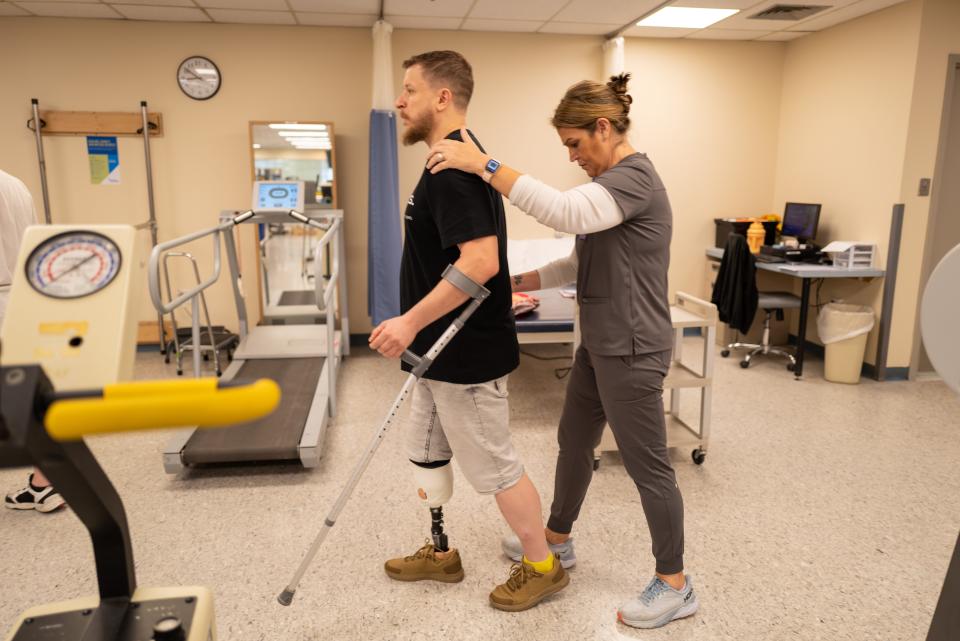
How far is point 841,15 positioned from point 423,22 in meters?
2.93

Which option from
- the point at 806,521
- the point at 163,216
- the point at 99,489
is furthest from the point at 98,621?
the point at 163,216

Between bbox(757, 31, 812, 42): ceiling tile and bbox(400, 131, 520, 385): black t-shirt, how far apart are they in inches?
173

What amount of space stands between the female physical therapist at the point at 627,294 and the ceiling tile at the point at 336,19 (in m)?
3.33

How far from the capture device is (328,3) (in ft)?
14.1

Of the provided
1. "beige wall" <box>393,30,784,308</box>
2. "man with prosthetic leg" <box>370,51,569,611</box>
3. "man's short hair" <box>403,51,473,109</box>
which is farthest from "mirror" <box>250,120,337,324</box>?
"man's short hair" <box>403,51,473,109</box>

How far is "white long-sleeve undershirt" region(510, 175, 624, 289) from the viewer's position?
1.64 metres

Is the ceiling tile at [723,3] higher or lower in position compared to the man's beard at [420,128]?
higher

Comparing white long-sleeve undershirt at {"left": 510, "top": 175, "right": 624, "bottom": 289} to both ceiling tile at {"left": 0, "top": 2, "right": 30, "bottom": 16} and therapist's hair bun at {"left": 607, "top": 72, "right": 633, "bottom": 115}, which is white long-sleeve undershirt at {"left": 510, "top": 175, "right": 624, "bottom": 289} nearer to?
therapist's hair bun at {"left": 607, "top": 72, "right": 633, "bottom": 115}

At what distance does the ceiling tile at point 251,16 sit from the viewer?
4.50 m

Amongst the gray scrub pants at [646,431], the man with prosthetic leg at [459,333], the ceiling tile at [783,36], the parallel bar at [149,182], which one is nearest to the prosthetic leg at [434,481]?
the man with prosthetic leg at [459,333]

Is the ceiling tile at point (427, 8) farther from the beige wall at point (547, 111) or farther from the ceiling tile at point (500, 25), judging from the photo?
the beige wall at point (547, 111)

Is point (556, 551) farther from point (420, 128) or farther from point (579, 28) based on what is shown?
point (579, 28)

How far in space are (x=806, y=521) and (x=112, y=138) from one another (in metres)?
5.10

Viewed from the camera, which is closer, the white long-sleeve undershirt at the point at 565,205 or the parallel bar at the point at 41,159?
the white long-sleeve undershirt at the point at 565,205
